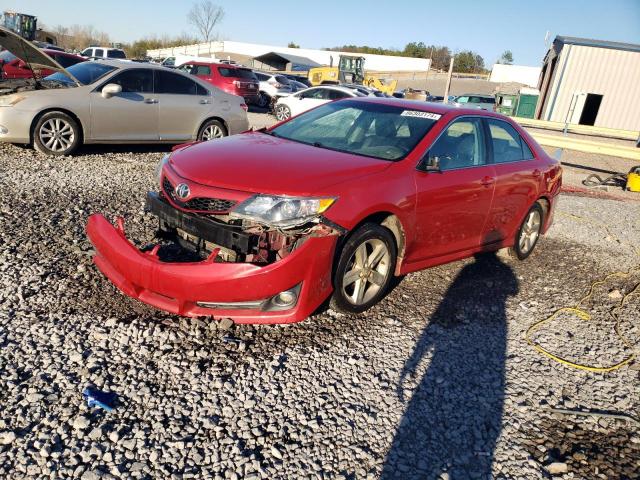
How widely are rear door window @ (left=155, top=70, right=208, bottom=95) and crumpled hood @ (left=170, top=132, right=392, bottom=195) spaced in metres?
5.18

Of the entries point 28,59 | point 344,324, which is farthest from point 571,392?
point 28,59

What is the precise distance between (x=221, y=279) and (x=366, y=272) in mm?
1198

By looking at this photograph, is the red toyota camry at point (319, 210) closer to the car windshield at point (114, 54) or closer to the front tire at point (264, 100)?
the front tire at point (264, 100)

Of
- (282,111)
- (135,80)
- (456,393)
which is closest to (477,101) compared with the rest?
(282,111)

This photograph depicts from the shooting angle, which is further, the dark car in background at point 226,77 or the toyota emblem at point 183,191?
the dark car in background at point 226,77

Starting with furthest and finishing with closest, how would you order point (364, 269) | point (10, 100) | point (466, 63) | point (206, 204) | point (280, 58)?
point (466, 63) < point (280, 58) < point (10, 100) < point (364, 269) < point (206, 204)

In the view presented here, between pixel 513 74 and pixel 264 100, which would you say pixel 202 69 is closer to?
pixel 264 100

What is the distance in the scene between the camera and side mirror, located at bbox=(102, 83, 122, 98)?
7879 millimetres

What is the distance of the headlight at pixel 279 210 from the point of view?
3.29 m

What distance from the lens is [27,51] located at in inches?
316

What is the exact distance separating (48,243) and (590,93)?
31392 millimetres

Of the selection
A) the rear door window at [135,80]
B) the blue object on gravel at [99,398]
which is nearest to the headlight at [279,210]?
the blue object on gravel at [99,398]

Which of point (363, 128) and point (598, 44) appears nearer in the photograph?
point (363, 128)

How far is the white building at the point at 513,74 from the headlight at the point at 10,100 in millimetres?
71700
